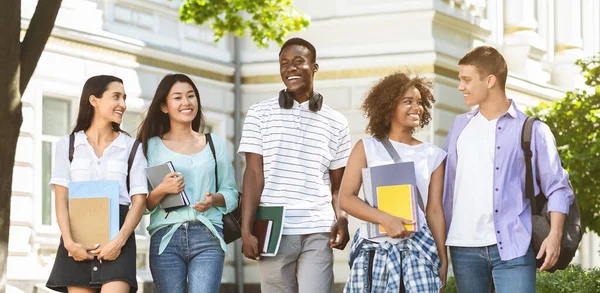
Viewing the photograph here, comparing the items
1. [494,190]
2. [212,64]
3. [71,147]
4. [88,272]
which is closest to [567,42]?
[212,64]

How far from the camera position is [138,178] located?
817cm

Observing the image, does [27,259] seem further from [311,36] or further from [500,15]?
[500,15]

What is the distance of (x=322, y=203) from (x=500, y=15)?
1644cm

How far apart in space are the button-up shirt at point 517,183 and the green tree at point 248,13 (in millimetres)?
8004

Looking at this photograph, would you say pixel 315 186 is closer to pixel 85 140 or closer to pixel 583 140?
pixel 85 140

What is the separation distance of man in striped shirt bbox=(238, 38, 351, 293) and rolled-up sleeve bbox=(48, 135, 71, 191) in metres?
1.07

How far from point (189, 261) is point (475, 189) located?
5.67 feet

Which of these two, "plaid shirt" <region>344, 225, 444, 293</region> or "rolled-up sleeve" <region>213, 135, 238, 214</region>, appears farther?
"rolled-up sleeve" <region>213, 135, 238, 214</region>

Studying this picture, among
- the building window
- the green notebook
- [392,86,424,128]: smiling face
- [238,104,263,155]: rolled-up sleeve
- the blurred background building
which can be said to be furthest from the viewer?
the building window

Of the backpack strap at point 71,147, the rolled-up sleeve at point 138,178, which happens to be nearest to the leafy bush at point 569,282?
the rolled-up sleeve at point 138,178

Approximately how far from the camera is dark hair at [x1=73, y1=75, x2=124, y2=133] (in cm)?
820

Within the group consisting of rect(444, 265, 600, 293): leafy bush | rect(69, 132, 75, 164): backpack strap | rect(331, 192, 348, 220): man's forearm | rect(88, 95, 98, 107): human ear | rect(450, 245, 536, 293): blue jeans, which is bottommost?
rect(444, 265, 600, 293): leafy bush

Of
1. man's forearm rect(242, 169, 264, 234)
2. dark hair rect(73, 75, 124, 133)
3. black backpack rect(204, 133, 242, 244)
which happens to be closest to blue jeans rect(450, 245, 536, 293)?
man's forearm rect(242, 169, 264, 234)

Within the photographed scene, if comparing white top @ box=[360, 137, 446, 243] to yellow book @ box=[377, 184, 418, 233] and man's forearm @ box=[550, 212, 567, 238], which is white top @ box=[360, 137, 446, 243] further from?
man's forearm @ box=[550, 212, 567, 238]
